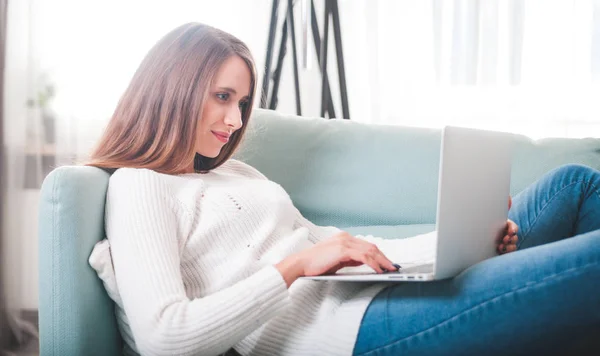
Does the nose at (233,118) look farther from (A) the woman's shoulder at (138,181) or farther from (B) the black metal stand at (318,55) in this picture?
(B) the black metal stand at (318,55)

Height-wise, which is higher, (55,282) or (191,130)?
(191,130)

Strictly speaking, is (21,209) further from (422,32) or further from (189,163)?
(422,32)

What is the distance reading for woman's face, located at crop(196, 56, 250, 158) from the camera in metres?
1.16

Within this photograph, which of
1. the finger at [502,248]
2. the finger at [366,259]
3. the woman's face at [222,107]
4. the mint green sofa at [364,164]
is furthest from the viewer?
the mint green sofa at [364,164]

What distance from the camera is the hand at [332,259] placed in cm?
85

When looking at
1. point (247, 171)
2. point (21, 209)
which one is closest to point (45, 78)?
point (21, 209)

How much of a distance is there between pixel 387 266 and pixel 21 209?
169 cm

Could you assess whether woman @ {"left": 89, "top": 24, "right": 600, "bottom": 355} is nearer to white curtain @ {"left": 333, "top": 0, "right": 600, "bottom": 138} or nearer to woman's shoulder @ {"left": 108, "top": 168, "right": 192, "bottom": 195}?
woman's shoulder @ {"left": 108, "top": 168, "right": 192, "bottom": 195}

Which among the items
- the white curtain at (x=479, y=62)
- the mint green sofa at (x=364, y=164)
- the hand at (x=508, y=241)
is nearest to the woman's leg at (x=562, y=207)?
the hand at (x=508, y=241)

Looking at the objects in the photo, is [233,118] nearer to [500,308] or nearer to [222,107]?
[222,107]

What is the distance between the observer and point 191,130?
3.70ft

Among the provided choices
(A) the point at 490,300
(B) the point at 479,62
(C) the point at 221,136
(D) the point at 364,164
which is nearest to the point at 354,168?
(D) the point at 364,164

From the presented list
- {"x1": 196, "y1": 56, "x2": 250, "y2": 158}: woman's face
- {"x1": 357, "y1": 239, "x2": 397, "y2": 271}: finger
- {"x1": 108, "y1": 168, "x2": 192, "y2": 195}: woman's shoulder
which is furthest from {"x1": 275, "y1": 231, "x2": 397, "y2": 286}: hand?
{"x1": 196, "y1": 56, "x2": 250, "y2": 158}: woman's face

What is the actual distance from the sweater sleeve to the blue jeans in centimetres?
17
